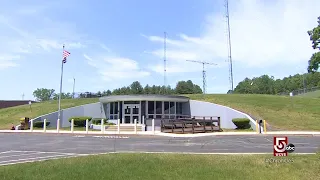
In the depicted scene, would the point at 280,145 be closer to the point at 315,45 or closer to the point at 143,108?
the point at 315,45

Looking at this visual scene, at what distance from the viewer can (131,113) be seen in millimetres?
37125

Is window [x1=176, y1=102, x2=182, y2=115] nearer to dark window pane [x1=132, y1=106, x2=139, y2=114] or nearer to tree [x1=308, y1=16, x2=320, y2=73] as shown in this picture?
dark window pane [x1=132, y1=106, x2=139, y2=114]

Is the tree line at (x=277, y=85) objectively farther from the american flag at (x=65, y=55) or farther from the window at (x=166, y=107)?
the american flag at (x=65, y=55)

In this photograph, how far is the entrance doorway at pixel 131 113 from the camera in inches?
1457

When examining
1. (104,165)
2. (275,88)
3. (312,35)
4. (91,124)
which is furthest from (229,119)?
(275,88)

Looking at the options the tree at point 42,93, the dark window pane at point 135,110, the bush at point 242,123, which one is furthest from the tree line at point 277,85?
→ the bush at point 242,123

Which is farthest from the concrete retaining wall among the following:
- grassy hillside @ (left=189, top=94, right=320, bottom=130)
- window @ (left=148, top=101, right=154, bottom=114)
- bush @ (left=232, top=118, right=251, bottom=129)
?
bush @ (left=232, top=118, right=251, bottom=129)

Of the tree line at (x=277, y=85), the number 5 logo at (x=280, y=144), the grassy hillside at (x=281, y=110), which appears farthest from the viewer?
the tree line at (x=277, y=85)

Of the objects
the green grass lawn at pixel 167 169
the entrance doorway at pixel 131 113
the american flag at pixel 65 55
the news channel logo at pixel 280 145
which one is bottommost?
the green grass lawn at pixel 167 169

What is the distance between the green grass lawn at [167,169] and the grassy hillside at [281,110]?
2202 cm

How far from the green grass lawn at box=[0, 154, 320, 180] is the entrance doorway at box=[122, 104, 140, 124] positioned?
26.0 meters

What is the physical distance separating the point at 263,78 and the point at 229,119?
110854mm

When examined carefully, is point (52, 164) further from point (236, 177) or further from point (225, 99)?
point (225, 99)

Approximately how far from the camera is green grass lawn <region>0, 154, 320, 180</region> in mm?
8547
